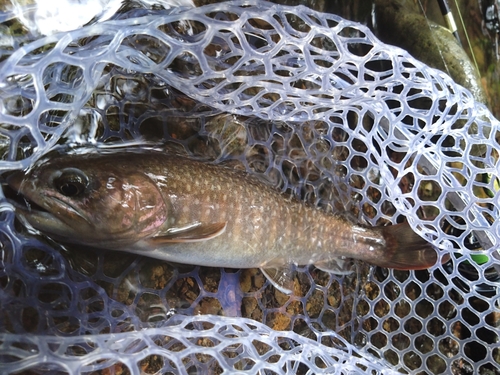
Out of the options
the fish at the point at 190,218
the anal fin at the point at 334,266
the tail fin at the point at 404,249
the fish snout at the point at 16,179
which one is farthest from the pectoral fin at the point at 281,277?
the fish snout at the point at 16,179

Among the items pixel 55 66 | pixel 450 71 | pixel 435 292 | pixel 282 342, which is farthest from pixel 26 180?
pixel 450 71

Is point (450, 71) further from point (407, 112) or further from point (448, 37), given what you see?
point (407, 112)

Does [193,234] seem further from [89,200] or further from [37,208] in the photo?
[37,208]

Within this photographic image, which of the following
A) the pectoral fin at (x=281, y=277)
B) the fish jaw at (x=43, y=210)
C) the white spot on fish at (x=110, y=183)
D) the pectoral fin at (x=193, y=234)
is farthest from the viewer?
the pectoral fin at (x=281, y=277)

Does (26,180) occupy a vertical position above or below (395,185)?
above

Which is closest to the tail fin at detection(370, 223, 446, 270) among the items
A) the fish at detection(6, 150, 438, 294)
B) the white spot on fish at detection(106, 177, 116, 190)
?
the fish at detection(6, 150, 438, 294)

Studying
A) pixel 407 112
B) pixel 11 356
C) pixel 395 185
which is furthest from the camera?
pixel 395 185

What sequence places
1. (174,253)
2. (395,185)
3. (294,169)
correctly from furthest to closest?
(294,169) < (395,185) < (174,253)

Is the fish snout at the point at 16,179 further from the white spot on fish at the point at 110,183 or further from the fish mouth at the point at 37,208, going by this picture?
the white spot on fish at the point at 110,183
